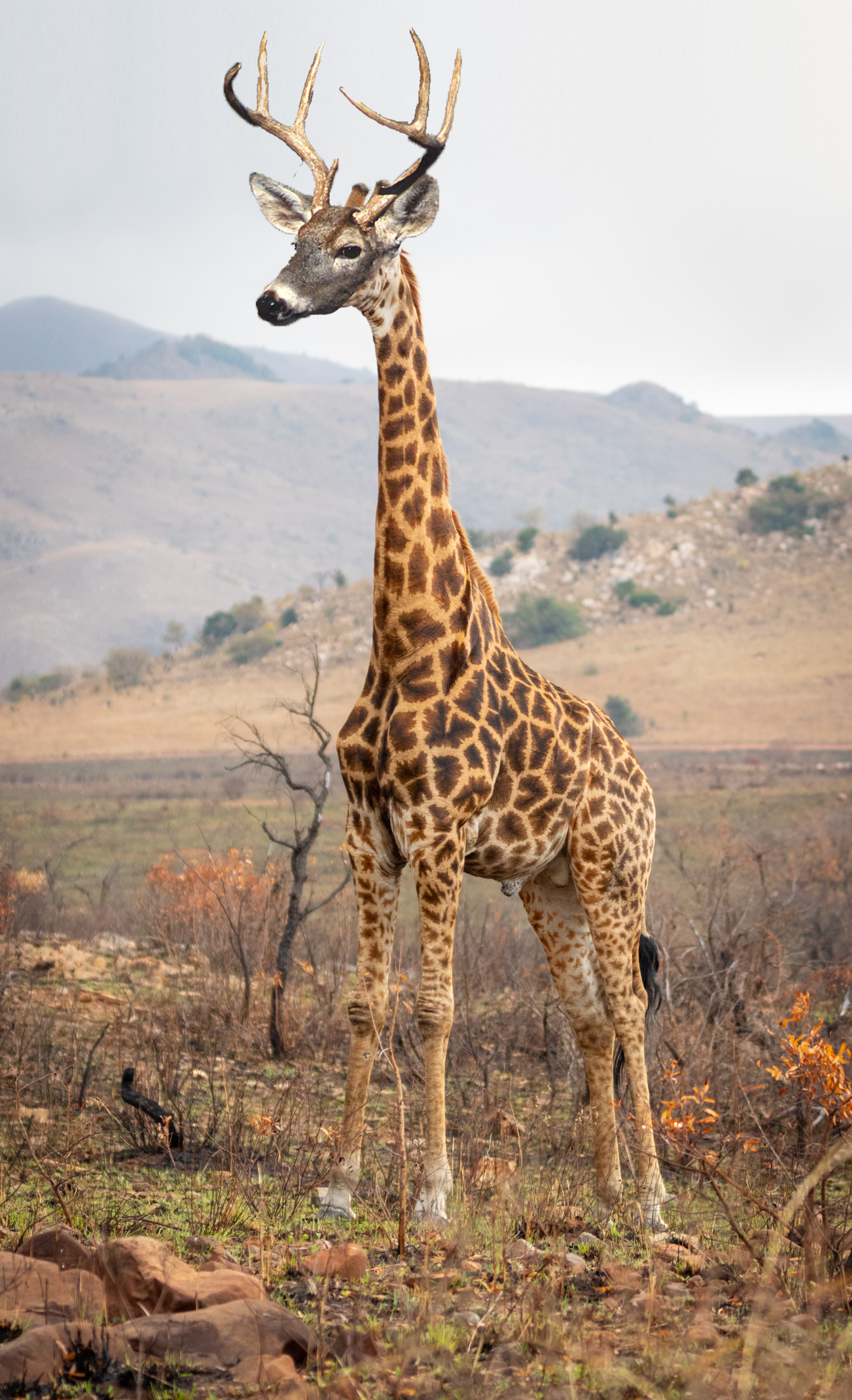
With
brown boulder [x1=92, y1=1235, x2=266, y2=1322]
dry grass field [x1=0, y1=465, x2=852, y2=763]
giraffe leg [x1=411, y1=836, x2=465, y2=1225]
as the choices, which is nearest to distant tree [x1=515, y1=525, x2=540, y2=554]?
dry grass field [x1=0, y1=465, x2=852, y2=763]

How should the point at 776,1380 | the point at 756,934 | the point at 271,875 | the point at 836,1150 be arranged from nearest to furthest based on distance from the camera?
the point at 776,1380, the point at 836,1150, the point at 756,934, the point at 271,875

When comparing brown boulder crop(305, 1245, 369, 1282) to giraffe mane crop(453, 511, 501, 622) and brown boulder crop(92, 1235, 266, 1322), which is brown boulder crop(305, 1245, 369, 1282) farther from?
giraffe mane crop(453, 511, 501, 622)

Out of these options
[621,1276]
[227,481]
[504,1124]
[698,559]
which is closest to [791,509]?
[698,559]

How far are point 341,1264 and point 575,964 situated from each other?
256cm

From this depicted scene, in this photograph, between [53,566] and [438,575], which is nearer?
[438,575]

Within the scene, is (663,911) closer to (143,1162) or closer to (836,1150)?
(143,1162)

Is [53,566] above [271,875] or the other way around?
above

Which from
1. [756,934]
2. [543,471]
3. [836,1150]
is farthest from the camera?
[543,471]

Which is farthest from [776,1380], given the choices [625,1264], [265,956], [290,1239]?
[265,956]

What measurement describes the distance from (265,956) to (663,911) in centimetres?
389

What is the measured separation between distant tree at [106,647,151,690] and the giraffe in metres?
54.7

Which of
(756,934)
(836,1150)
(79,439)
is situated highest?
(79,439)

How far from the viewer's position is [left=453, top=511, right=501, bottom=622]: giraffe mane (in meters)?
5.70

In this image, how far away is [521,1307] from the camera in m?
3.58
